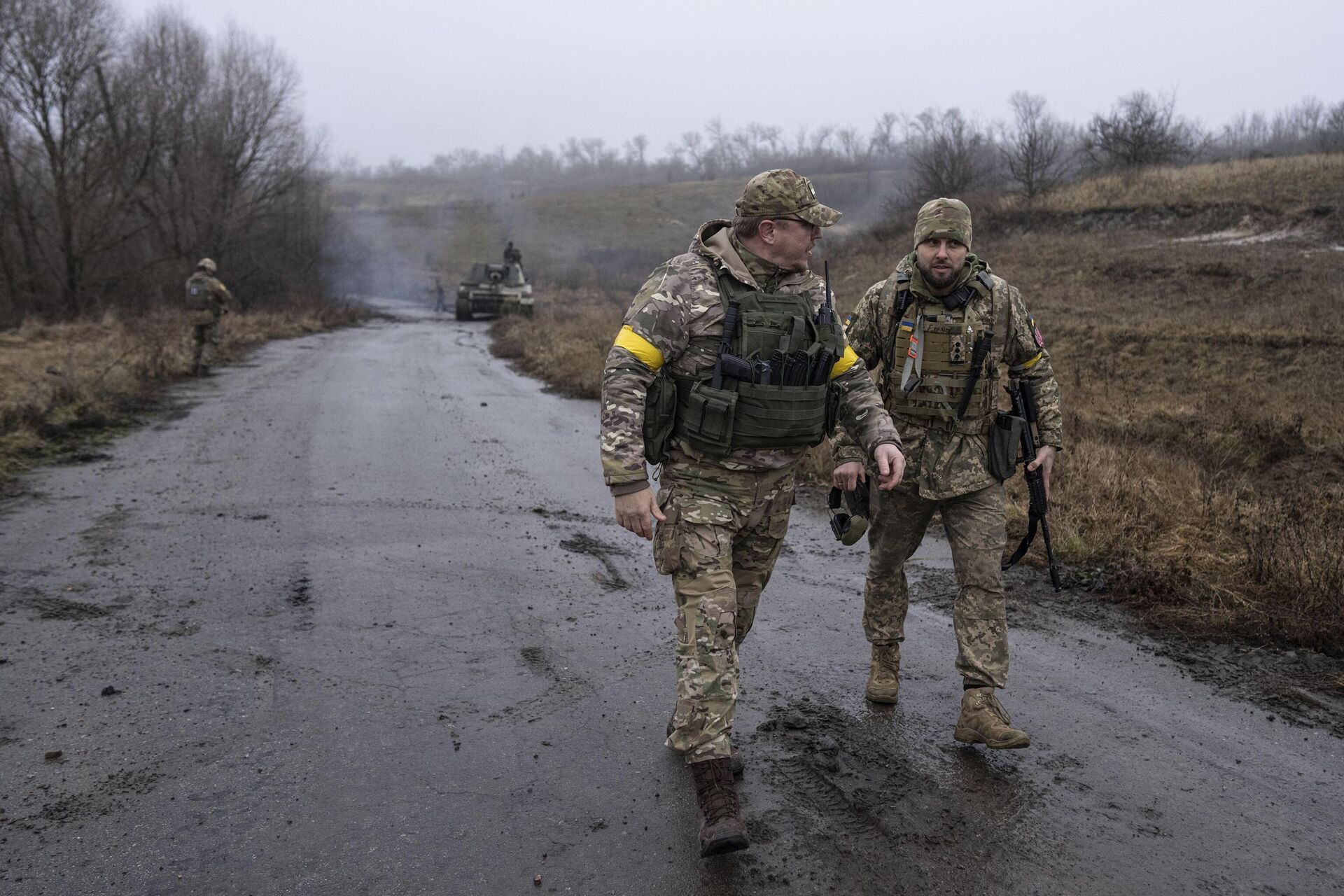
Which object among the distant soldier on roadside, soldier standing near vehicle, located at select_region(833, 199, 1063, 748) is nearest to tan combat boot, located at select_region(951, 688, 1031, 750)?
soldier standing near vehicle, located at select_region(833, 199, 1063, 748)

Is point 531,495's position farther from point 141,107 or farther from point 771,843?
point 141,107

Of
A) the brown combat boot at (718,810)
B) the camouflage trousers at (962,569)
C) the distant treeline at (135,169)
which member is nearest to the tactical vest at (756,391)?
the camouflage trousers at (962,569)

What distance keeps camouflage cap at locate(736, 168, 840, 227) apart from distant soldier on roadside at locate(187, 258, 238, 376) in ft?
46.9

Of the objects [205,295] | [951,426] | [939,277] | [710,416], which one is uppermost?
[205,295]

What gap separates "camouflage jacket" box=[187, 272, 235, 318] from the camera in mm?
15266

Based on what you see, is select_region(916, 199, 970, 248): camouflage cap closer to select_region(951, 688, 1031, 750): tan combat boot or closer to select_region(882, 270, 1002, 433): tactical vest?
select_region(882, 270, 1002, 433): tactical vest

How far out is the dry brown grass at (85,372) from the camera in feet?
29.8

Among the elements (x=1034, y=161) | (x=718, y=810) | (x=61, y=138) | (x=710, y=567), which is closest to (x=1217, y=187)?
(x=1034, y=161)

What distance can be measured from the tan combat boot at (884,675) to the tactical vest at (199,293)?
46.9 ft

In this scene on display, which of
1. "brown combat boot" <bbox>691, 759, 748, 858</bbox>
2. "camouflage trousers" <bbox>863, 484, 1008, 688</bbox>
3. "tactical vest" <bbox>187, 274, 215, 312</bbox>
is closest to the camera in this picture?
"brown combat boot" <bbox>691, 759, 748, 858</bbox>

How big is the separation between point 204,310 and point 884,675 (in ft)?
48.0

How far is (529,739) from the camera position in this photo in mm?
3502

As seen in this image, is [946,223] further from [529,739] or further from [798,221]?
[529,739]

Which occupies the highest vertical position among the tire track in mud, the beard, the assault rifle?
the beard
